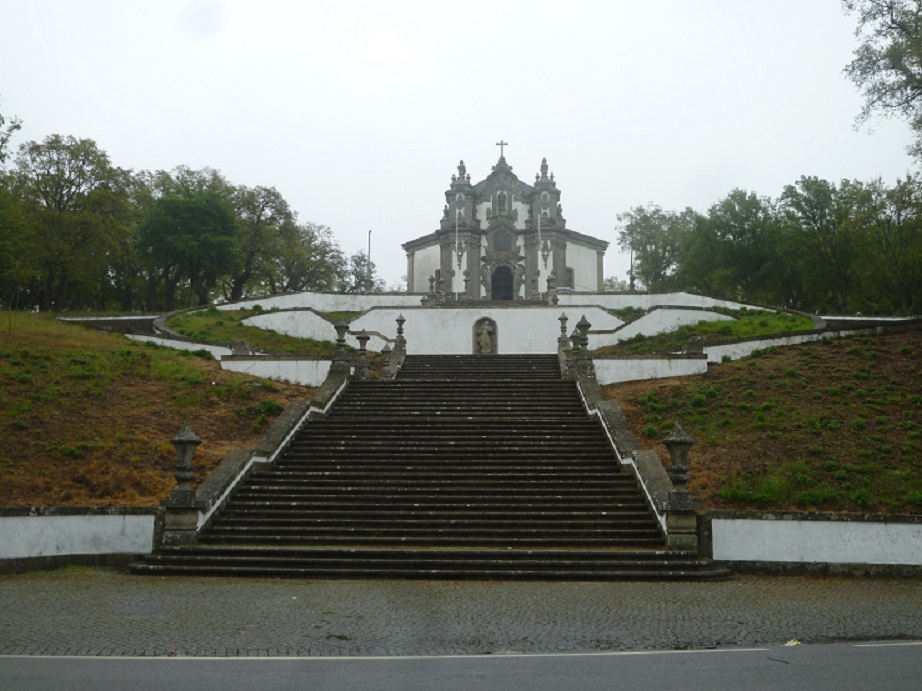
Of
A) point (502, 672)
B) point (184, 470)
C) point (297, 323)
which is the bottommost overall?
point (502, 672)

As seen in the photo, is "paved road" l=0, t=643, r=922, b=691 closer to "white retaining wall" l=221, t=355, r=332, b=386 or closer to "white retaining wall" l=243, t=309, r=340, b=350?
"white retaining wall" l=221, t=355, r=332, b=386

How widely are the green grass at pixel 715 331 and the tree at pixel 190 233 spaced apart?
2462cm

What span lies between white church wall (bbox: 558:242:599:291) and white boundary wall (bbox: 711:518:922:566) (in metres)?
42.3

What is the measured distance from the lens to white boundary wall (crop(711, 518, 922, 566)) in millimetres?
13758

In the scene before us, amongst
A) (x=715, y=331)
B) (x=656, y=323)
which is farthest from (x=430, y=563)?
(x=656, y=323)

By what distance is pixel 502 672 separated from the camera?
25.1 ft

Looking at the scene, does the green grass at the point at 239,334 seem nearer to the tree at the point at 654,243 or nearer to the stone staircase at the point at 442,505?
the stone staircase at the point at 442,505

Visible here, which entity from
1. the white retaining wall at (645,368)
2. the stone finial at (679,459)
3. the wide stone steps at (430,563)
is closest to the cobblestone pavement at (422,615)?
the wide stone steps at (430,563)

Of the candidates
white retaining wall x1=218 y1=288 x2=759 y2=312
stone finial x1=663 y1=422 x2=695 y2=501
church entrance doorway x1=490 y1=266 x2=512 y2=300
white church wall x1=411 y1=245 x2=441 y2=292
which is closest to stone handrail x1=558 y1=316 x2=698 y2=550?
stone finial x1=663 y1=422 x2=695 y2=501

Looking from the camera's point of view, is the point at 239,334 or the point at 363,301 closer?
the point at 239,334

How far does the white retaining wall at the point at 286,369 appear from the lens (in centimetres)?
2603

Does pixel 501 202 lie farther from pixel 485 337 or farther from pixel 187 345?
pixel 187 345

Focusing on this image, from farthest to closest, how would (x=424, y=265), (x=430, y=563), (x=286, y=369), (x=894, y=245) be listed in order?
(x=424, y=265) → (x=894, y=245) → (x=286, y=369) → (x=430, y=563)

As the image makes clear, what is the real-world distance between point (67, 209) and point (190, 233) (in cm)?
796
